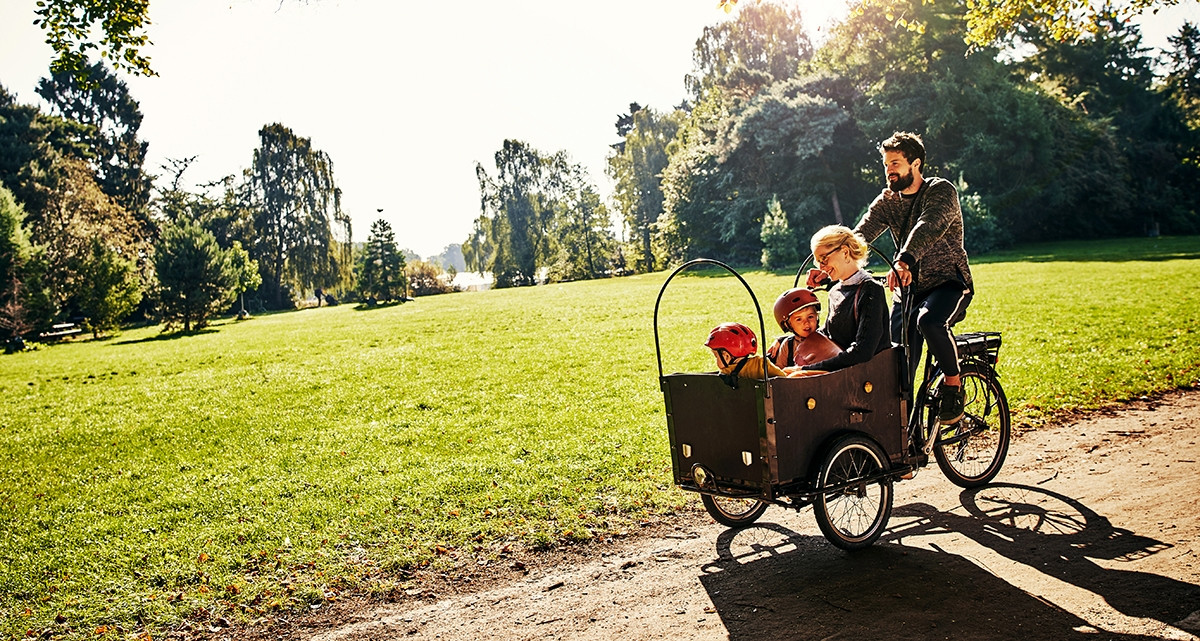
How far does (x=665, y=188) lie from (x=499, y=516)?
53.4 meters

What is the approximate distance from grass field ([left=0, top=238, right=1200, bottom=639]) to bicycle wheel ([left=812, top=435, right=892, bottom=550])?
5.28ft

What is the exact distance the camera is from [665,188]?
5853 centimetres

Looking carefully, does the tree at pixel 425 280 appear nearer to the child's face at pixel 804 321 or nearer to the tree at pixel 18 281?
the tree at pixel 18 281

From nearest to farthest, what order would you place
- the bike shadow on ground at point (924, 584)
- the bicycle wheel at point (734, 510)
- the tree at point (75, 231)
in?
the bike shadow on ground at point (924, 584) < the bicycle wheel at point (734, 510) < the tree at point (75, 231)

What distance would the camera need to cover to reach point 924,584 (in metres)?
4.41

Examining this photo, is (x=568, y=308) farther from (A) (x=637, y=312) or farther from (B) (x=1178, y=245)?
(B) (x=1178, y=245)

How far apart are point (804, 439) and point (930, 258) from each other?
1.97m

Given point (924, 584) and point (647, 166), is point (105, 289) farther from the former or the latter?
point (647, 166)

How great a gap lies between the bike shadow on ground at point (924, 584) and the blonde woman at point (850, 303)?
1.18 meters

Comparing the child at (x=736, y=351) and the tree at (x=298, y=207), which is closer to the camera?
the child at (x=736, y=351)

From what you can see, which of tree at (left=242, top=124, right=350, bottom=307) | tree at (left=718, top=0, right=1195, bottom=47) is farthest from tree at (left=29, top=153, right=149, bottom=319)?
tree at (left=718, top=0, right=1195, bottom=47)

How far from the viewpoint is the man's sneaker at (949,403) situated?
595 cm

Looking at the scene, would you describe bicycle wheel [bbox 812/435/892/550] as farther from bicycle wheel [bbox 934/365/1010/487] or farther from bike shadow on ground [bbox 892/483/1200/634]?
bicycle wheel [bbox 934/365/1010/487]

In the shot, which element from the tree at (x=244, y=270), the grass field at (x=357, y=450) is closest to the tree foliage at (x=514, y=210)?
the tree at (x=244, y=270)
